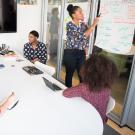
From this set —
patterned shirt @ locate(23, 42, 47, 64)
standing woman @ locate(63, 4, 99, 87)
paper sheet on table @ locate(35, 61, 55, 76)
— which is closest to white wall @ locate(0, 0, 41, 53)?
patterned shirt @ locate(23, 42, 47, 64)

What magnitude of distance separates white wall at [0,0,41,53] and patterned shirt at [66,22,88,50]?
1146mm

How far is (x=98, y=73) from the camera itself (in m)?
1.52

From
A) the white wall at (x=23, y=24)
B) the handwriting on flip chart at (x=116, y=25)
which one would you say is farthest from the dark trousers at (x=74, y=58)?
the white wall at (x=23, y=24)

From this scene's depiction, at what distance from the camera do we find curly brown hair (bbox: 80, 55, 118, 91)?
5.00ft

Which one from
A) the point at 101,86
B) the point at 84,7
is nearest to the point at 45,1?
the point at 84,7

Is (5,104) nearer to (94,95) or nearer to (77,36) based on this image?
(94,95)

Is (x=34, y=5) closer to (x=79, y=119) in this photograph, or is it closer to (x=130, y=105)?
(x=130, y=105)

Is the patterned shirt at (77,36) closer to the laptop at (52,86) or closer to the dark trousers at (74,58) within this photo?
the dark trousers at (74,58)

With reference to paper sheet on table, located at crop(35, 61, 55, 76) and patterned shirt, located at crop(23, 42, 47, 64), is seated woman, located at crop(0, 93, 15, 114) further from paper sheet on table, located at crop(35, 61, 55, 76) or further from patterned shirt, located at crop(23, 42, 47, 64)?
patterned shirt, located at crop(23, 42, 47, 64)

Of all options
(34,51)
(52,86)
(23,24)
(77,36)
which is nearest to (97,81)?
(52,86)

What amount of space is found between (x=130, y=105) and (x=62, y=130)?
4.73 feet

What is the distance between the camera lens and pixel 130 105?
251 centimetres

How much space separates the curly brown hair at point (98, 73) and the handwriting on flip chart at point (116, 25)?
41.0 inches

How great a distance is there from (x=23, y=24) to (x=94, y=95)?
8.43 ft
